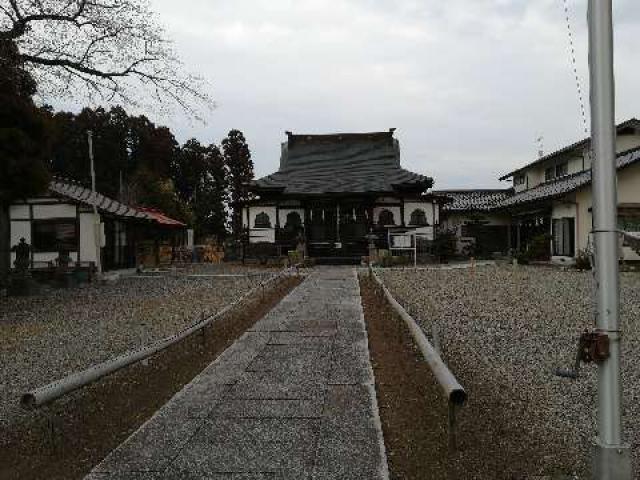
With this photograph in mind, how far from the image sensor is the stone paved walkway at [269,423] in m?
3.49

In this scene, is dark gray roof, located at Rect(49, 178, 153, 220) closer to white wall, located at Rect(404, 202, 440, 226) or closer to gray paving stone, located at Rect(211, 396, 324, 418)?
white wall, located at Rect(404, 202, 440, 226)

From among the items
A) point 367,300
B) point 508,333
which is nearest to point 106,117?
point 367,300

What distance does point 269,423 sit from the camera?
4.27 metres

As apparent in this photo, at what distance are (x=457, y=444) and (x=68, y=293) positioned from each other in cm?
1362

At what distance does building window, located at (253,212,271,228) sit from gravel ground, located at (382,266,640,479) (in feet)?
49.1

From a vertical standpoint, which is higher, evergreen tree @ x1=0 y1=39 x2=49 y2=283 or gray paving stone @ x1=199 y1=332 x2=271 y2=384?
evergreen tree @ x1=0 y1=39 x2=49 y2=283

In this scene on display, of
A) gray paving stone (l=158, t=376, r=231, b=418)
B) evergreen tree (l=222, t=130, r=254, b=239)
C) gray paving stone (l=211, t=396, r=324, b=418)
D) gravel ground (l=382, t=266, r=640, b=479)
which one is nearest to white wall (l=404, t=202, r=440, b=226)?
gravel ground (l=382, t=266, r=640, b=479)

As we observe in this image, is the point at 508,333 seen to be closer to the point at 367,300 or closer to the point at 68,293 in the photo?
the point at 367,300

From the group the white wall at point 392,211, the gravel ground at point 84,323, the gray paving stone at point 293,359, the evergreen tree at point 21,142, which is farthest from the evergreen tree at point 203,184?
the gray paving stone at point 293,359

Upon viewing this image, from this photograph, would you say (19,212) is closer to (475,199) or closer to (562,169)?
(562,169)

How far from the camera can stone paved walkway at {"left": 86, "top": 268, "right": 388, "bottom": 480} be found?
3492 millimetres

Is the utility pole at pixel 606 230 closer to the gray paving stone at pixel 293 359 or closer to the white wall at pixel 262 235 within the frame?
the gray paving stone at pixel 293 359

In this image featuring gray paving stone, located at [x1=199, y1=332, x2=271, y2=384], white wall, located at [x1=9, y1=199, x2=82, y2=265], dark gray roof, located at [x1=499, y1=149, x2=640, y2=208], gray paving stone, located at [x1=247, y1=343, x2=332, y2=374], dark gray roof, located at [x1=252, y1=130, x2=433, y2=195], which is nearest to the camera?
gray paving stone, located at [x1=199, y1=332, x2=271, y2=384]

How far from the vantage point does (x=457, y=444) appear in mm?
3840
